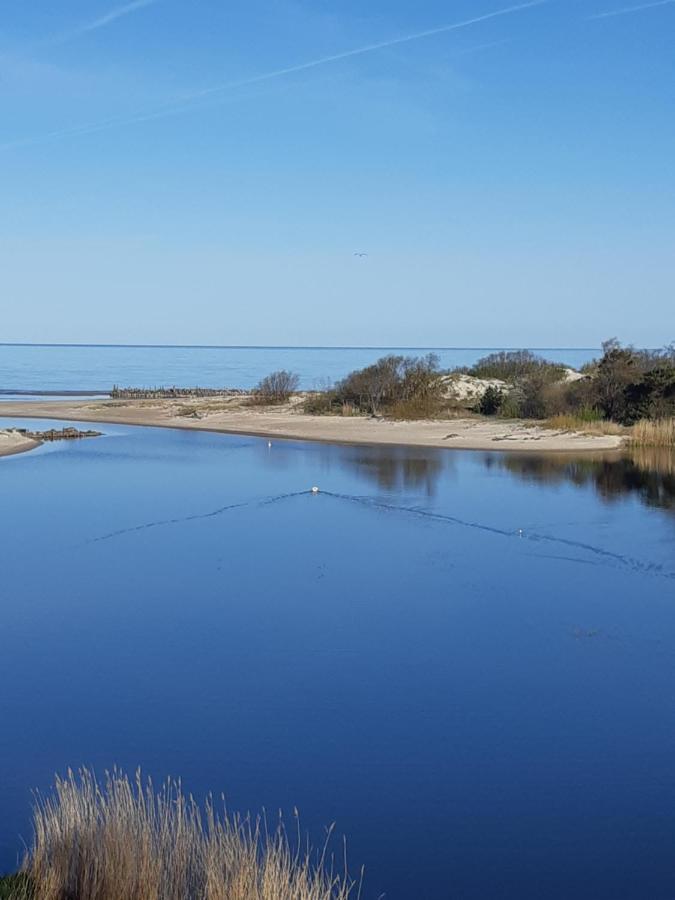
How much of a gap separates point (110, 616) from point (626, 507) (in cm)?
1123

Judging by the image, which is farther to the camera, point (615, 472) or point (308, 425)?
point (308, 425)

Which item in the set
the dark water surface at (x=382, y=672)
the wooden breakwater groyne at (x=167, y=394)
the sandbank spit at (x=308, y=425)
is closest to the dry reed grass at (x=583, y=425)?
the sandbank spit at (x=308, y=425)

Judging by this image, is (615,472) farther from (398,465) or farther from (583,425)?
(583,425)

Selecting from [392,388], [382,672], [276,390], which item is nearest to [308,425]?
[392,388]

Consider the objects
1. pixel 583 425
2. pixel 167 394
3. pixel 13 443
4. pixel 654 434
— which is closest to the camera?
pixel 13 443

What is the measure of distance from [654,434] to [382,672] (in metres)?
22.8

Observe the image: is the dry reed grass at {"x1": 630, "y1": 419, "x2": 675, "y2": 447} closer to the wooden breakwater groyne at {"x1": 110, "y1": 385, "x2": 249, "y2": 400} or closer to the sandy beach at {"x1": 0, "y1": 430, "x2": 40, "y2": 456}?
the sandy beach at {"x1": 0, "y1": 430, "x2": 40, "y2": 456}

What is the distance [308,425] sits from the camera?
37.0 m

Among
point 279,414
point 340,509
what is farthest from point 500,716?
point 279,414

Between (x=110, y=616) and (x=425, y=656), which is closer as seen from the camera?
(x=425, y=656)

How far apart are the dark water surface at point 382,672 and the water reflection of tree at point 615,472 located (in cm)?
146

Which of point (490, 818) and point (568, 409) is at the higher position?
point (568, 409)

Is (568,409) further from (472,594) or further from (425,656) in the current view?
(425,656)

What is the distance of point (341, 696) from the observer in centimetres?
961
